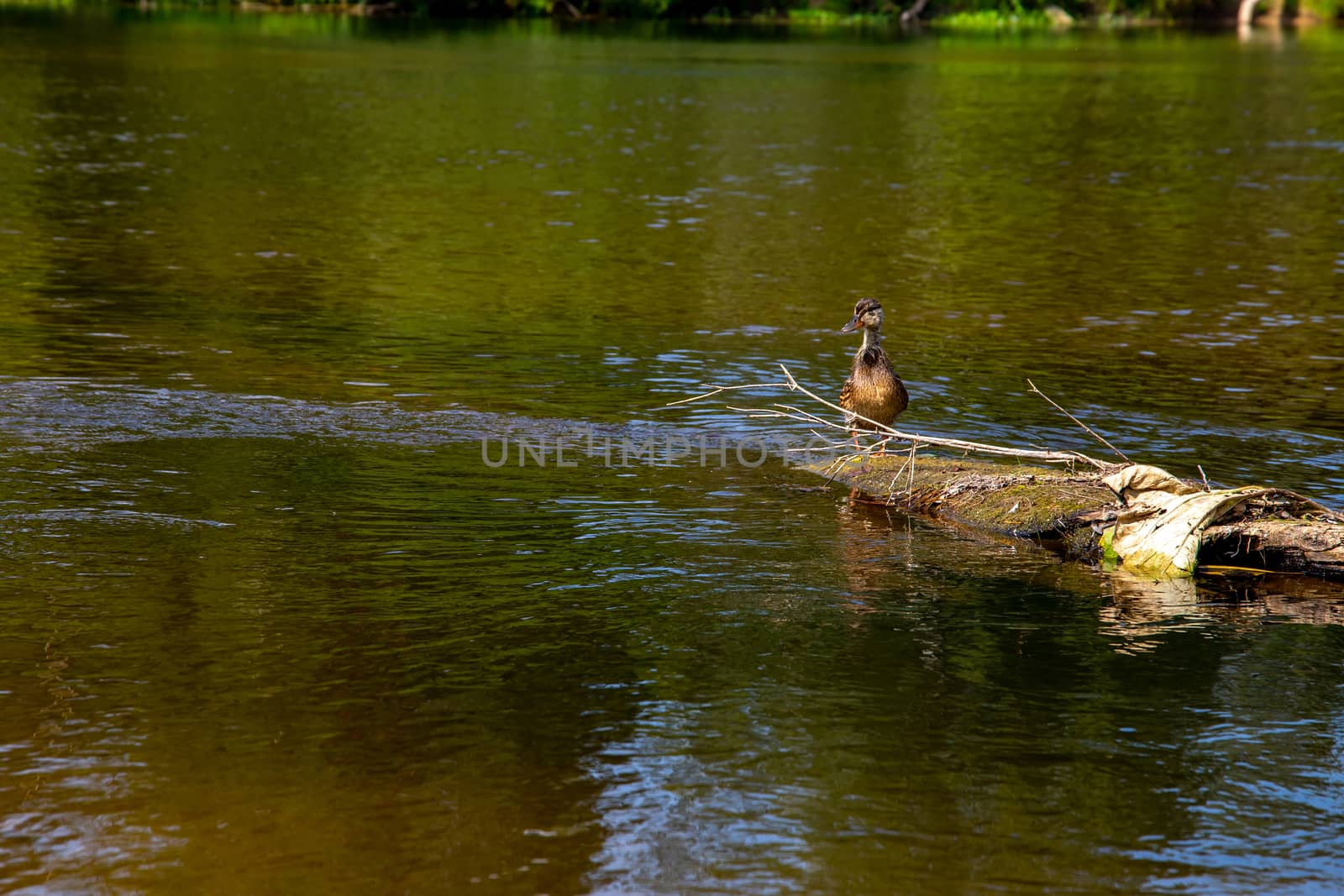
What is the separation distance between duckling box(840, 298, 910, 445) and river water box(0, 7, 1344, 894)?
2.96 ft

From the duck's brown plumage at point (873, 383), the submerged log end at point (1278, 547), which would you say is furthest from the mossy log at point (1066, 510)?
the duck's brown plumage at point (873, 383)

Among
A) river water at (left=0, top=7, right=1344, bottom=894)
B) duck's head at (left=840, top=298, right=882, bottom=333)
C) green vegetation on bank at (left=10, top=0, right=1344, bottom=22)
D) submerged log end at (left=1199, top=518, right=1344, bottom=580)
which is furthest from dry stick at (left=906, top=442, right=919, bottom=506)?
green vegetation on bank at (left=10, top=0, right=1344, bottom=22)

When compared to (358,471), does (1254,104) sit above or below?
above

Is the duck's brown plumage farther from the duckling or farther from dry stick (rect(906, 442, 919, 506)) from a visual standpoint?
dry stick (rect(906, 442, 919, 506))

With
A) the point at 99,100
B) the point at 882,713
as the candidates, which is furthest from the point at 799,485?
the point at 99,100

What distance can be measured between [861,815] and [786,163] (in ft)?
78.2

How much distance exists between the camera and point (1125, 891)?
17.4 ft

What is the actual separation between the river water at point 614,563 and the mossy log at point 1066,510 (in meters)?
0.24

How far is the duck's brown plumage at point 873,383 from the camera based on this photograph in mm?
10414

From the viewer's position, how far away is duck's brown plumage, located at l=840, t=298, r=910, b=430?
410 inches

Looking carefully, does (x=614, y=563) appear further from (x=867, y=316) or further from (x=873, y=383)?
(x=867, y=316)

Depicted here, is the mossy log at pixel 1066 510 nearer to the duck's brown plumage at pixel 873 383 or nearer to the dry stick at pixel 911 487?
the dry stick at pixel 911 487

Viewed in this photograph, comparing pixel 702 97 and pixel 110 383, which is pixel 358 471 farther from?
pixel 702 97

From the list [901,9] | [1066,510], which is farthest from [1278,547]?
[901,9]
